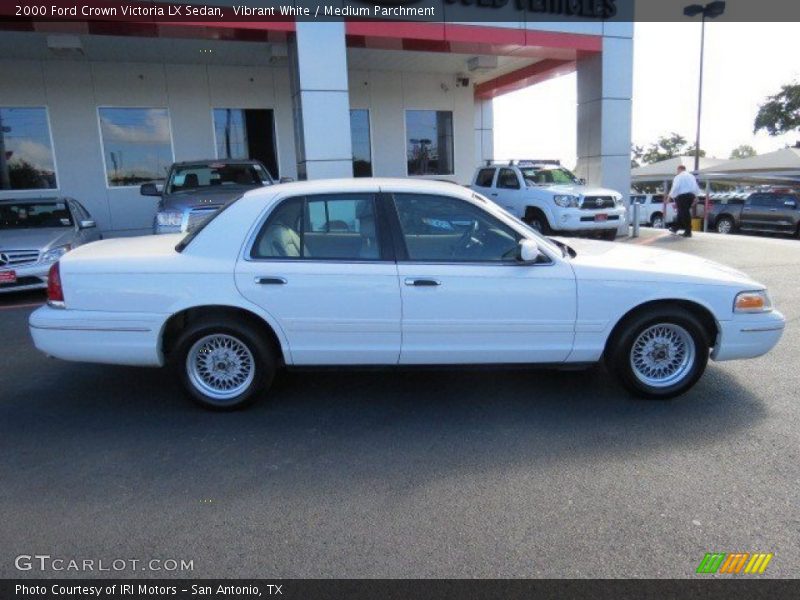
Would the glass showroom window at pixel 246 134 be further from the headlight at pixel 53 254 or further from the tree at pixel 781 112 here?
the tree at pixel 781 112

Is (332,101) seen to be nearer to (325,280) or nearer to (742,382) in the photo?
(325,280)

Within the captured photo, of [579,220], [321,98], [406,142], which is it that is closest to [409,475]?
[321,98]

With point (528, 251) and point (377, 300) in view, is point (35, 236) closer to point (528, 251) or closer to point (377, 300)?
point (377, 300)

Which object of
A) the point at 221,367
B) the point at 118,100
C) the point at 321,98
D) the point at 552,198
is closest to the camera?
the point at 221,367

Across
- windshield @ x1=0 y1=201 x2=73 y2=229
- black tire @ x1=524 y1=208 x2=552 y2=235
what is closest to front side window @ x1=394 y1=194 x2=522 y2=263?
windshield @ x1=0 y1=201 x2=73 y2=229

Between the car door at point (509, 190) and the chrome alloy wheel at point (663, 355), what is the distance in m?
8.92

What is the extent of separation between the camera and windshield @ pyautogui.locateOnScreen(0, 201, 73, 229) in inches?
356

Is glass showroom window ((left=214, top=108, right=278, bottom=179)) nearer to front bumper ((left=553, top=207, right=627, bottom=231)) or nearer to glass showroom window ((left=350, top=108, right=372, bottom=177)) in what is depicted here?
glass showroom window ((left=350, top=108, right=372, bottom=177))

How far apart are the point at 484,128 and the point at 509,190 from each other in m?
8.34

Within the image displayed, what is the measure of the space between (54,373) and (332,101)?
307 inches

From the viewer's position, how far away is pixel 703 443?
3.74m

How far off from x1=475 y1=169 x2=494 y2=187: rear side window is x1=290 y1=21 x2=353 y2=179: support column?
3.88 metres

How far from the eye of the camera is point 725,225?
21672mm

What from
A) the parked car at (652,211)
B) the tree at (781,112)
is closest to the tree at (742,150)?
the tree at (781,112)
